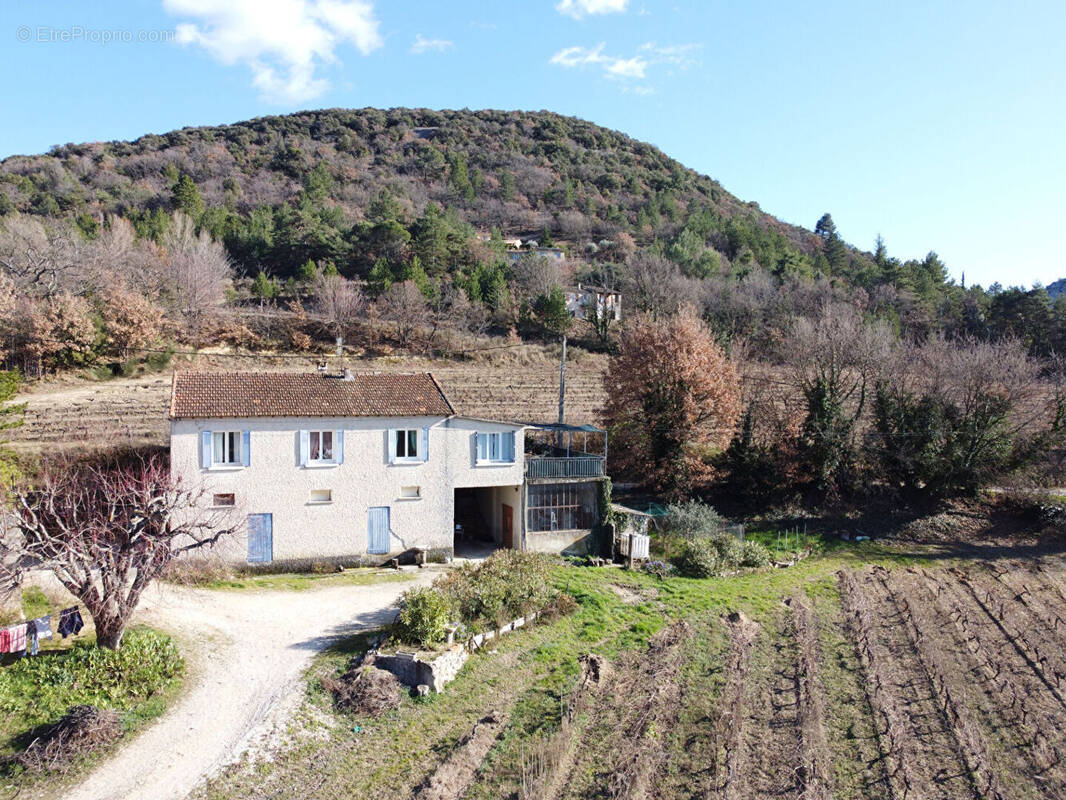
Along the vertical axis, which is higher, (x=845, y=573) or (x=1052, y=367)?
(x=1052, y=367)

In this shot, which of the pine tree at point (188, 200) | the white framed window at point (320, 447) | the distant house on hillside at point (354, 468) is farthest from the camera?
the pine tree at point (188, 200)

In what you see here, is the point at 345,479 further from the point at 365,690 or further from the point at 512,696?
the point at 512,696

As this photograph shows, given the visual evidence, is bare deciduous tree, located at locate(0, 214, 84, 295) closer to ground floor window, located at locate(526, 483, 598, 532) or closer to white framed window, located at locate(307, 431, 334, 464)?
white framed window, located at locate(307, 431, 334, 464)

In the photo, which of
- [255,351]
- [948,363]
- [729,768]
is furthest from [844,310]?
[729,768]

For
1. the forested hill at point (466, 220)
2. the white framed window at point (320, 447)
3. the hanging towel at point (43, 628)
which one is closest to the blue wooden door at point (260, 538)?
the white framed window at point (320, 447)

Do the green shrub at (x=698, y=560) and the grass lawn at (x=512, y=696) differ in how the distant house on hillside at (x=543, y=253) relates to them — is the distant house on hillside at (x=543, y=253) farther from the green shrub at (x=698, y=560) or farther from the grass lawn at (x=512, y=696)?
the grass lawn at (x=512, y=696)

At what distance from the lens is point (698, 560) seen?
80.4ft

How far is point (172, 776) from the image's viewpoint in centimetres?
1193

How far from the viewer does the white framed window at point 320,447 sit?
2352 cm

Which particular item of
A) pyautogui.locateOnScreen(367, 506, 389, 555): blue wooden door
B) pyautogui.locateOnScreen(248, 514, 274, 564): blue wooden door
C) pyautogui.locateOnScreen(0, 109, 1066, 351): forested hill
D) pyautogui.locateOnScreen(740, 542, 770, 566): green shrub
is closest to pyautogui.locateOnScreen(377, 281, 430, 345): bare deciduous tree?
pyautogui.locateOnScreen(0, 109, 1066, 351): forested hill

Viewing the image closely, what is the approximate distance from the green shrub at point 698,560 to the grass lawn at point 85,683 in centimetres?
1599

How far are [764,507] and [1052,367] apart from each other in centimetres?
2896

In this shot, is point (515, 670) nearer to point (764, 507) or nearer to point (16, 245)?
point (764, 507)

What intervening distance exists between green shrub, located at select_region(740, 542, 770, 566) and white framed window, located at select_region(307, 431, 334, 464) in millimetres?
15055
